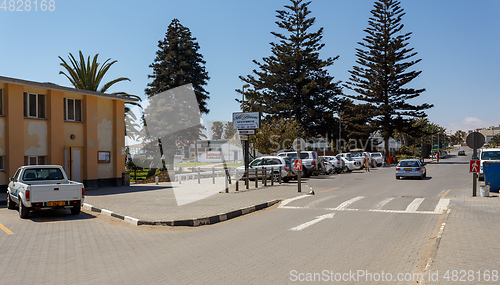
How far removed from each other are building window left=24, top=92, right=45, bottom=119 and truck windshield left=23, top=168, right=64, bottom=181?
22.8ft

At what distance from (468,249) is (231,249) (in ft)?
14.1

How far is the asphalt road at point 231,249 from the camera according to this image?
598cm

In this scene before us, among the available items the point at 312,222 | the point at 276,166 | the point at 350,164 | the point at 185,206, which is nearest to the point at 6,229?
the point at 185,206

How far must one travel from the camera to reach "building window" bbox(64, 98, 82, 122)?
20.8 metres

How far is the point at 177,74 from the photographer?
43844 mm

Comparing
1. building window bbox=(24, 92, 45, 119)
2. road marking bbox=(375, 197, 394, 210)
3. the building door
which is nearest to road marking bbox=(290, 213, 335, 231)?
road marking bbox=(375, 197, 394, 210)

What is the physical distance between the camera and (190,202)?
48.1 ft

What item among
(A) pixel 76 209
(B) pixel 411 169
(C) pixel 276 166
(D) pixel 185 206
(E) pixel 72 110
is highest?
(E) pixel 72 110

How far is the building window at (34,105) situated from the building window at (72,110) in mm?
1258

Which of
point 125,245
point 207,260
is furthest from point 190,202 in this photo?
point 207,260

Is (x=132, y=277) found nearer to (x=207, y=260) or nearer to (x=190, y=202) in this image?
(x=207, y=260)

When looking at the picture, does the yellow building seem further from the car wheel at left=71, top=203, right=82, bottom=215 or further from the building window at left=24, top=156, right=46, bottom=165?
the car wheel at left=71, top=203, right=82, bottom=215

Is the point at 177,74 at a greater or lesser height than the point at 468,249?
greater

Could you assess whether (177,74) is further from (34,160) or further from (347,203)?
(347,203)
